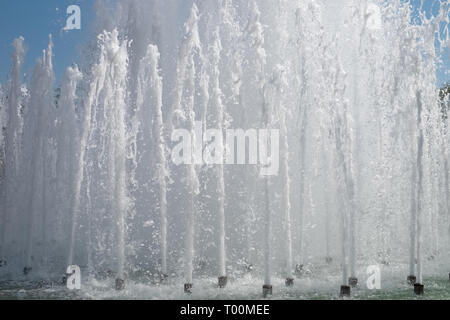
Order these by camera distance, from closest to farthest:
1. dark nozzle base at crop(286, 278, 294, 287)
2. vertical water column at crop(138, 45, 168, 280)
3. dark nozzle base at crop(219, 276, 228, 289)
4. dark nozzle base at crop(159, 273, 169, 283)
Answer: dark nozzle base at crop(219, 276, 228, 289) → dark nozzle base at crop(286, 278, 294, 287) → dark nozzle base at crop(159, 273, 169, 283) → vertical water column at crop(138, 45, 168, 280)

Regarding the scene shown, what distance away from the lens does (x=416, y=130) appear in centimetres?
1503

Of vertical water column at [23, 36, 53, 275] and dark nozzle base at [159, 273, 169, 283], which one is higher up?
vertical water column at [23, 36, 53, 275]

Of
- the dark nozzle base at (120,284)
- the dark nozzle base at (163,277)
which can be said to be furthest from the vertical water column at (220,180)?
the dark nozzle base at (120,284)

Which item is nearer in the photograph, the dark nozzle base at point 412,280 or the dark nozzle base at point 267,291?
the dark nozzle base at point 267,291

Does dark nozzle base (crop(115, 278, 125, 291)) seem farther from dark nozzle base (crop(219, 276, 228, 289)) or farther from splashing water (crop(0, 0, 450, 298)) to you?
dark nozzle base (crop(219, 276, 228, 289))

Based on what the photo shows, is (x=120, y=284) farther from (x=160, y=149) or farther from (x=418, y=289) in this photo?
(x=418, y=289)

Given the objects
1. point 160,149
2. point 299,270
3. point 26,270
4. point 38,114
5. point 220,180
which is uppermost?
point 38,114

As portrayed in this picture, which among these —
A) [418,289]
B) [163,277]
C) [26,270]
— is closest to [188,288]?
[163,277]

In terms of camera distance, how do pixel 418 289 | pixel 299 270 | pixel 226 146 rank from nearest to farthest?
pixel 418 289 → pixel 299 270 → pixel 226 146

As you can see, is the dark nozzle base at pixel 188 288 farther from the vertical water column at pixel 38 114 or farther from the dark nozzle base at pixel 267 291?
the vertical water column at pixel 38 114

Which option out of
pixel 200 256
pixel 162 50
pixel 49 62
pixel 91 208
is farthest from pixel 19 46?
pixel 200 256

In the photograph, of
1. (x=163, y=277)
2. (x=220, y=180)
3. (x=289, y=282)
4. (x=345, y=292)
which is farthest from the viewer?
(x=163, y=277)

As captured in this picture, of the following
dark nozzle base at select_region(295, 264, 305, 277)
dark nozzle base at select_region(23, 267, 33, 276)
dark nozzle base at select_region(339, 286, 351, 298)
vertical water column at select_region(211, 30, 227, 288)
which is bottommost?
dark nozzle base at select_region(23, 267, 33, 276)

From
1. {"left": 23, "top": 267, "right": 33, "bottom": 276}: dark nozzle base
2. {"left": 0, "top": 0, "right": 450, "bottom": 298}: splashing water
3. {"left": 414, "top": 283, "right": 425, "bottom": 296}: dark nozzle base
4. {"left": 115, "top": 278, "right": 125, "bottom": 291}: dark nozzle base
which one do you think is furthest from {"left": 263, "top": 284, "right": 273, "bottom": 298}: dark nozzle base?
{"left": 23, "top": 267, "right": 33, "bottom": 276}: dark nozzle base
